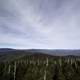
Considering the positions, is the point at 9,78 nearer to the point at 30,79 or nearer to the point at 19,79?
the point at 19,79

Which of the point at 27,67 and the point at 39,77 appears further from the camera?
the point at 27,67

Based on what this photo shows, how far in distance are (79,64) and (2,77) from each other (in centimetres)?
2230

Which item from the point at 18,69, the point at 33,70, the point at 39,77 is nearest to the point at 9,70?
the point at 18,69

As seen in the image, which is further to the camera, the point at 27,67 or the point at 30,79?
the point at 27,67

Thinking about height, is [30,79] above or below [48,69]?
below

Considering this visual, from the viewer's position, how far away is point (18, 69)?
34406 mm

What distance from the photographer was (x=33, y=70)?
3309 cm

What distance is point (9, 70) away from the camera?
33969 mm

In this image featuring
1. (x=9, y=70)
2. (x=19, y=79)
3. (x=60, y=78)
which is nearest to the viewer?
(x=60, y=78)

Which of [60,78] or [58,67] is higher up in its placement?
[58,67]

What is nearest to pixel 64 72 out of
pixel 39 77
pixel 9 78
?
pixel 39 77

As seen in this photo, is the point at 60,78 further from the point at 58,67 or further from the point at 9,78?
the point at 9,78

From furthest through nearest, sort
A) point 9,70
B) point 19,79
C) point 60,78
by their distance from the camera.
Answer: point 9,70
point 19,79
point 60,78

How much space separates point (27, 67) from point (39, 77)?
6450mm
